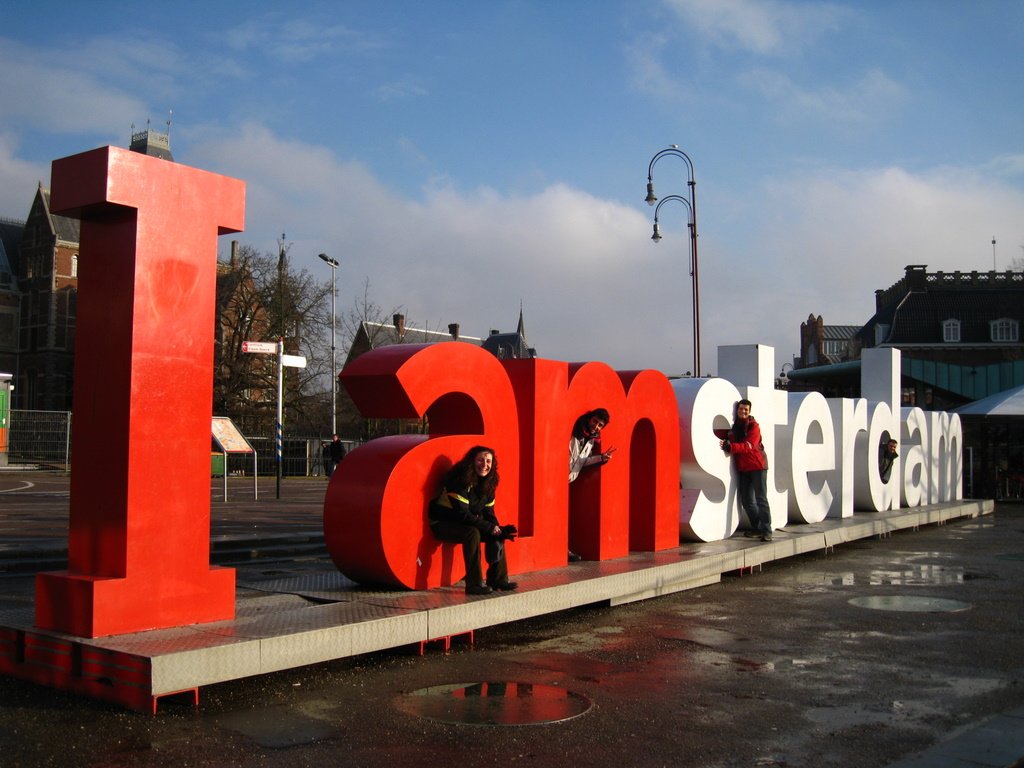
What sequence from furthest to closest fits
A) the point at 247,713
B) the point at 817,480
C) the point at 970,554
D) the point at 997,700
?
the point at 817,480 < the point at 970,554 < the point at 997,700 < the point at 247,713

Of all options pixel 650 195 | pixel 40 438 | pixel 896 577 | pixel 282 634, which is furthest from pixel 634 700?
pixel 40 438

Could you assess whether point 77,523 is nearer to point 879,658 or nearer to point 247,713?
point 247,713

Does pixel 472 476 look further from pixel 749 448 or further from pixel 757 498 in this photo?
pixel 757 498

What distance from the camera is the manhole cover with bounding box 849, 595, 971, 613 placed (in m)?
10.0

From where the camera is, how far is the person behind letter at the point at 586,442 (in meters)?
10.9

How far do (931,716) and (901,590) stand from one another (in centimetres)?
561

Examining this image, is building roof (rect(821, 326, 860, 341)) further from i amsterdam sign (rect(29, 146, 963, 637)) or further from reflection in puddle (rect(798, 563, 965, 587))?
i amsterdam sign (rect(29, 146, 963, 637))

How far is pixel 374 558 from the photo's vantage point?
27.0 ft

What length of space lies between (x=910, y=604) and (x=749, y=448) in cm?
358

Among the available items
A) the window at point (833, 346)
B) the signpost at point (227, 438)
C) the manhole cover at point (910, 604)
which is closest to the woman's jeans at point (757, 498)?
the manhole cover at point (910, 604)

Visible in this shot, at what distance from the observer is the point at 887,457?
63.8ft

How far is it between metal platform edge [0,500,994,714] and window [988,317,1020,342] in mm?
64419

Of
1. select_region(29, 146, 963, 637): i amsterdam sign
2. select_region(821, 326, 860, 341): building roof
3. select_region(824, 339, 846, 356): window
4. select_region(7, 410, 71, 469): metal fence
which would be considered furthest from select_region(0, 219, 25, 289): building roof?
select_region(821, 326, 860, 341): building roof

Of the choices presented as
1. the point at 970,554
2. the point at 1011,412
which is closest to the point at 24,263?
the point at 1011,412
